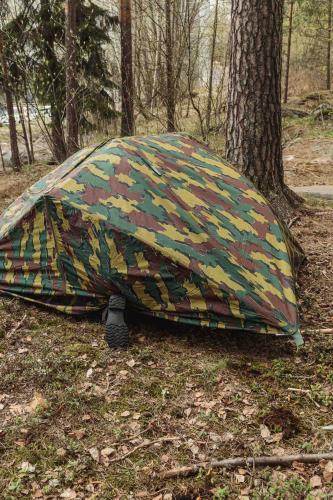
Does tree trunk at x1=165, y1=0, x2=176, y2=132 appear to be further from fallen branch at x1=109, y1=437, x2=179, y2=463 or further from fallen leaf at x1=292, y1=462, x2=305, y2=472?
fallen leaf at x1=292, y1=462, x2=305, y2=472

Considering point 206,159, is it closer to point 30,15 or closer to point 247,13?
point 247,13

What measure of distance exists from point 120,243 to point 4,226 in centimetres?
133

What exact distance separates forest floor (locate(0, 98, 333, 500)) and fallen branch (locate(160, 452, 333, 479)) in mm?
32

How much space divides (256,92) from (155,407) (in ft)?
12.6

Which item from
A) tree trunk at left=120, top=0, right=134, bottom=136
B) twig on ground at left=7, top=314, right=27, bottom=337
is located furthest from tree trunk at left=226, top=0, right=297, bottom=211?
tree trunk at left=120, top=0, right=134, bottom=136

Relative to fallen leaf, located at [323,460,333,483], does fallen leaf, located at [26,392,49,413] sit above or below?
above

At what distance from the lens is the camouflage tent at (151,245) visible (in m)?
3.48

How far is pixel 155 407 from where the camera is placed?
298 cm

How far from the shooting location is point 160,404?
300 cm

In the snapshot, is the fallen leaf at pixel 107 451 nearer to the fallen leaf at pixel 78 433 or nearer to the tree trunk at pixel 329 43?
the fallen leaf at pixel 78 433

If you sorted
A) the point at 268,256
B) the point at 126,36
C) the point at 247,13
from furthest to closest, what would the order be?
the point at 126,36, the point at 247,13, the point at 268,256

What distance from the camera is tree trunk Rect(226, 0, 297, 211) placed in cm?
519

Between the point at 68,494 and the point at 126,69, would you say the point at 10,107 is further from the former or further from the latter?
the point at 68,494

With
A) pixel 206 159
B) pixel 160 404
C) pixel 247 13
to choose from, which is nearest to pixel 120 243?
pixel 160 404
